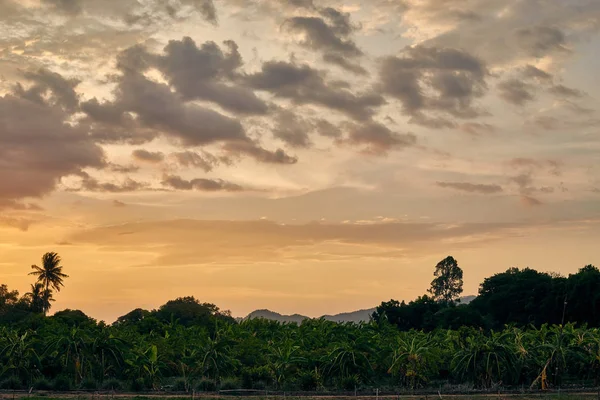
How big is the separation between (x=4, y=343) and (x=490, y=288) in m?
80.8

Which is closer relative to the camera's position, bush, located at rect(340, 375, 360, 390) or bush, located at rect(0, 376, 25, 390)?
bush, located at rect(340, 375, 360, 390)

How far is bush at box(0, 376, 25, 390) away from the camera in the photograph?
6012cm

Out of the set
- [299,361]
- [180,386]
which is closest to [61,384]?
[180,386]

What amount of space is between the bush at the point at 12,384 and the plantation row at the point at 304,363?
0.27 feet

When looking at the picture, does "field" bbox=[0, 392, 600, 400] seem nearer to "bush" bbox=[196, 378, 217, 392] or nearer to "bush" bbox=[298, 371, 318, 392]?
"bush" bbox=[196, 378, 217, 392]

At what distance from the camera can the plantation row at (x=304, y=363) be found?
59781 mm

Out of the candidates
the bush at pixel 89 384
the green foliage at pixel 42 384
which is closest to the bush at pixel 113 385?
the bush at pixel 89 384

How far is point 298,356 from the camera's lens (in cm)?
6312

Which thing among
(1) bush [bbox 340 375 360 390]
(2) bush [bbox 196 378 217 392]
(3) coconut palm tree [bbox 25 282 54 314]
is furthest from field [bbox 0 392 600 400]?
(3) coconut palm tree [bbox 25 282 54 314]

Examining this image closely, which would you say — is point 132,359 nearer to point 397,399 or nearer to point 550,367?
point 397,399

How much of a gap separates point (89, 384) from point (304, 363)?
1765 centimetres

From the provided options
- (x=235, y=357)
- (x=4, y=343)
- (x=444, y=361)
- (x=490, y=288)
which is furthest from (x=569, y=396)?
(x=490, y=288)

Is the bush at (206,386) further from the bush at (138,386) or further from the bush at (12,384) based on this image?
the bush at (12,384)

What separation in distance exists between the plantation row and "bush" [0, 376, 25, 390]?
0.08m
